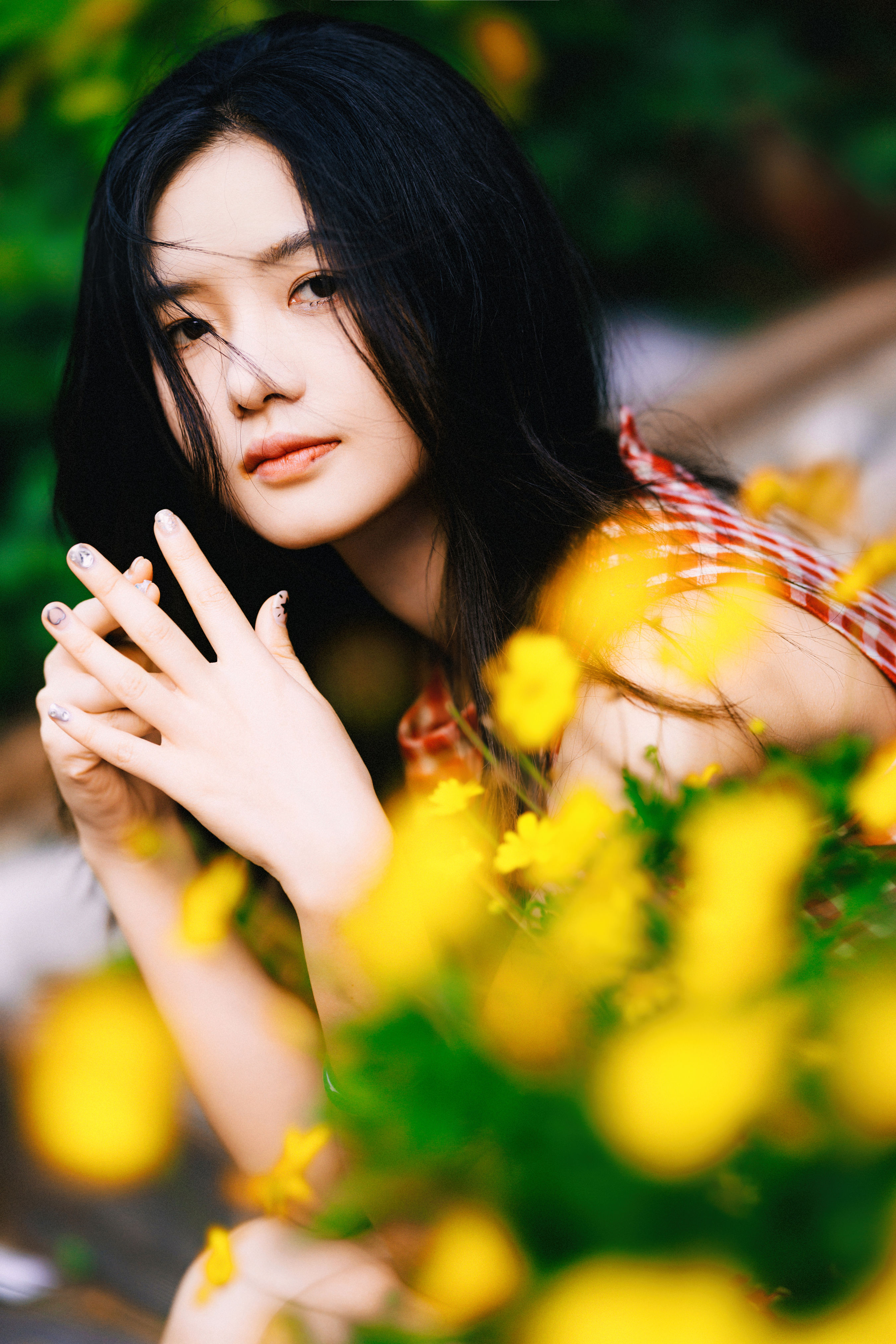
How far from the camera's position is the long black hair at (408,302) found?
88cm

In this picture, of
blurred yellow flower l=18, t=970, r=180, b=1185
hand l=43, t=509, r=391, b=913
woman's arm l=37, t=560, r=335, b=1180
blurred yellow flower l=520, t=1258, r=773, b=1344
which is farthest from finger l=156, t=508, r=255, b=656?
blurred yellow flower l=520, t=1258, r=773, b=1344

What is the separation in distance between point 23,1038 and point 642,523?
3.56ft

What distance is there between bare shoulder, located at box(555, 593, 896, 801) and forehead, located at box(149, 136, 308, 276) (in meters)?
0.45

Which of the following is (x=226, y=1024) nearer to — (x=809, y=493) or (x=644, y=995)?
(x=644, y=995)

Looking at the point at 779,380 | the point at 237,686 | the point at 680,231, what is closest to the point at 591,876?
the point at 237,686

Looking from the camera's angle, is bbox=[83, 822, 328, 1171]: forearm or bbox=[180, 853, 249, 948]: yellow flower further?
bbox=[83, 822, 328, 1171]: forearm

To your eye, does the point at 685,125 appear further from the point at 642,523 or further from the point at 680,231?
the point at 642,523

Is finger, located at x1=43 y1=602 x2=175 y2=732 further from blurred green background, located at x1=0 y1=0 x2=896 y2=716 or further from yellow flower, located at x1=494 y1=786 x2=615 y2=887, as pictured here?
blurred green background, located at x1=0 y1=0 x2=896 y2=716

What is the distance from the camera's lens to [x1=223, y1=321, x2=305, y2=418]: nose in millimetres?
852

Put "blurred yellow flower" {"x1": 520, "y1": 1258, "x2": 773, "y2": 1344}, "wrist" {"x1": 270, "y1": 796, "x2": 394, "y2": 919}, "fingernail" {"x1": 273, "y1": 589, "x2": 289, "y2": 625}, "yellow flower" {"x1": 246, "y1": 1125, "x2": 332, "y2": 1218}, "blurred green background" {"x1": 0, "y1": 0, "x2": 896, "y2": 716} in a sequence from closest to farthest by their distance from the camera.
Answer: "blurred yellow flower" {"x1": 520, "y1": 1258, "x2": 773, "y2": 1344} < "yellow flower" {"x1": 246, "y1": 1125, "x2": 332, "y2": 1218} < "wrist" {"x1": 270, "y1": 796, "x2": 394, "y2": 919} < "fingernail" {"x1": 273, "y1": 589, "x2": 289, "y2": 625} < "blurred green background" {"x1": 0, "y1": 0, "x2": 896, "y2": 716}

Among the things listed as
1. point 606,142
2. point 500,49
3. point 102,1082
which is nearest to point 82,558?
point 102,1082

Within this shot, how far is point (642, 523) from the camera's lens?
0.96 meters

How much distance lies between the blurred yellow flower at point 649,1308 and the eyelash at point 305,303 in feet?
2.45

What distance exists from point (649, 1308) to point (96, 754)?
0.76m
